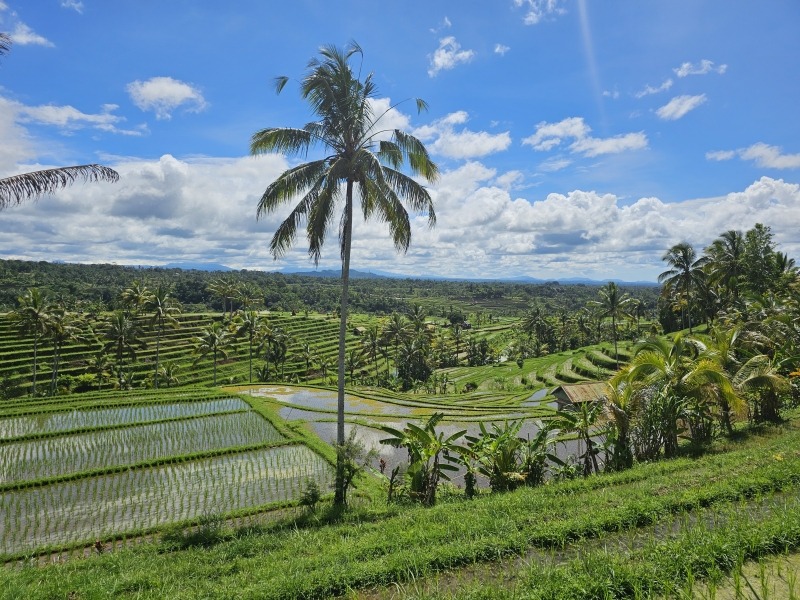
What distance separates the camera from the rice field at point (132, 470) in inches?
502

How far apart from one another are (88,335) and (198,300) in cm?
5608

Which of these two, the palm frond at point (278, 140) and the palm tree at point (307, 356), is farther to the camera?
the palm tree at point (307, 356)

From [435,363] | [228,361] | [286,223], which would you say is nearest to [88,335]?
[228,361]

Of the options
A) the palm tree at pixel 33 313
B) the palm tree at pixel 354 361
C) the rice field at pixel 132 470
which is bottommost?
the palm tree at pixel 354 361

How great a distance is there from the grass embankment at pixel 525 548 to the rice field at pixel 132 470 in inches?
158

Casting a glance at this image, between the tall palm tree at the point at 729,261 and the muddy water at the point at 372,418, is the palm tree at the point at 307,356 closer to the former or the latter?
the muddy water at the point at 372,418

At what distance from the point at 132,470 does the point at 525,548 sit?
1697 centimetres

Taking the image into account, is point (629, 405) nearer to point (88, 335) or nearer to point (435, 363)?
point (435, 363)

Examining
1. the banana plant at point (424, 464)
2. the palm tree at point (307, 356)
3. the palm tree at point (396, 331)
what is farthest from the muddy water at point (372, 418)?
the palm tree at point (307, 356)

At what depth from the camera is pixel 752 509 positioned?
263 inches

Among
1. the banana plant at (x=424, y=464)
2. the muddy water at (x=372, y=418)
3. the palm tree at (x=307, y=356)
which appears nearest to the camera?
the banana plant at (x=424, y=464)

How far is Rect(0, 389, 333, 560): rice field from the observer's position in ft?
41.8

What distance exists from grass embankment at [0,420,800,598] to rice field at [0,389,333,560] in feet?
13.1

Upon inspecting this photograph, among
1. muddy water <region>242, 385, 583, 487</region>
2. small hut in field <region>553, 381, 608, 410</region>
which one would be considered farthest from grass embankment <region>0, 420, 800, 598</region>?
small hut in field <region>553, 381, 608, 410</region>
